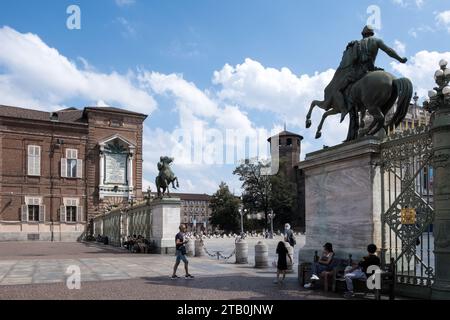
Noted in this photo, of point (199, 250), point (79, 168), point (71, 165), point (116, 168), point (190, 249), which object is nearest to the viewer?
point (199, 250)

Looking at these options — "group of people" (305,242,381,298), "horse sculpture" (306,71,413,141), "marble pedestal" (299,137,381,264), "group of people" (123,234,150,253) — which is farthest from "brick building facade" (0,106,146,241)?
"horse sculpture" (306,71,413,141)

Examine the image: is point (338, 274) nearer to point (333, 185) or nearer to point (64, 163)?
point (333, 185)

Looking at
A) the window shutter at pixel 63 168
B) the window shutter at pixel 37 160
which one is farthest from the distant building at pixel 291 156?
the window shutter at pixel 37 160

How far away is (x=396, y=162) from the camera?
1098 cm

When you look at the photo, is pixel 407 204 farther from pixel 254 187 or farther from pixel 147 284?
pixel 254 187

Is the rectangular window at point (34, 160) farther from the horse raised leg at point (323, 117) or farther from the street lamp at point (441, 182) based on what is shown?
the street lamp at point (441, 182)

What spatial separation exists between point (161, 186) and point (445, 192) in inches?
771

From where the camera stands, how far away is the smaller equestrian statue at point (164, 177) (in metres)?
27.2

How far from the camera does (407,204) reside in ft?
34.3

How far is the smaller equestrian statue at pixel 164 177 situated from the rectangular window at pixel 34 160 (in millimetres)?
30962

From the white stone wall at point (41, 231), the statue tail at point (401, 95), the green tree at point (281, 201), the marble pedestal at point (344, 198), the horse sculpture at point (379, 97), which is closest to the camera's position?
the marble pedestal at point (344, 198)

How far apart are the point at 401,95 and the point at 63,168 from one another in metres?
49.2

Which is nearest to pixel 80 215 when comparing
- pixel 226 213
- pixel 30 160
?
pixel 30 160
